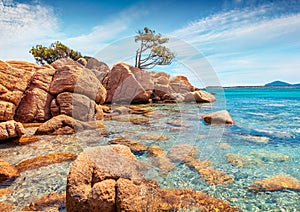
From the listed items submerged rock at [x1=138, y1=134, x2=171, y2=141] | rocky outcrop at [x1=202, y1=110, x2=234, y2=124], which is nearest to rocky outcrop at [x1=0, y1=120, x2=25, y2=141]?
submerged rock at [x1=138, y1=134, x2=171, y2=141]

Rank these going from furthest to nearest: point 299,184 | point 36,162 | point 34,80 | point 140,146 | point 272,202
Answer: point 34,80 < point 140,146 < point 36,162 < point 299,184 < point 272,202

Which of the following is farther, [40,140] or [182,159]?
[40,140]

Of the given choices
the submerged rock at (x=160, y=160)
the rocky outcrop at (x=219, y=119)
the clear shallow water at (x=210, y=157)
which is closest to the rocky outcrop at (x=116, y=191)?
the clear shallow water at (x=210, y=157)

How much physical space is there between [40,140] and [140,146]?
3702 mm

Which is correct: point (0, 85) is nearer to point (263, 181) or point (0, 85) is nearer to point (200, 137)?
point (200, 137)

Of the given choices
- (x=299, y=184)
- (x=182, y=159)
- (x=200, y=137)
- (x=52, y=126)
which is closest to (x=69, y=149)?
(x=52, y=126)

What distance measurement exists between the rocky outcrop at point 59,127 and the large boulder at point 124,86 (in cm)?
1177

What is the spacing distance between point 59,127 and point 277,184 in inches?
301

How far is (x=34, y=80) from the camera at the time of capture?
964 cm

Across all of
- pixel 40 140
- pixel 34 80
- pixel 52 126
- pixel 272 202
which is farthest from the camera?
pixel 34 80

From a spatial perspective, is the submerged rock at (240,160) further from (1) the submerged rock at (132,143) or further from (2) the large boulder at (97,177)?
(2) the large boulder at (97,177)

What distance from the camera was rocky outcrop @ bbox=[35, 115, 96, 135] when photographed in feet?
25.2

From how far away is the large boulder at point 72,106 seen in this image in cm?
938

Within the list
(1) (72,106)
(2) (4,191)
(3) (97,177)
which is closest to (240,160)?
(3) (97,177)
